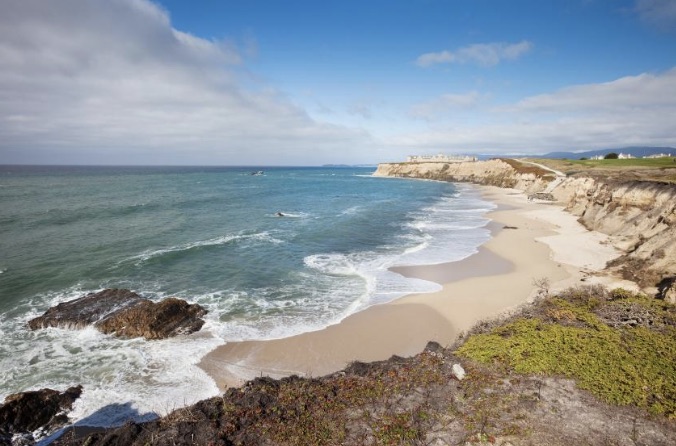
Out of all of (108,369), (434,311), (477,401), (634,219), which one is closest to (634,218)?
(634,219)

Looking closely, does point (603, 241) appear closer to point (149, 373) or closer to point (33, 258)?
point (149, 373)

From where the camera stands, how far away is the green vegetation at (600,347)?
8617 millimetres

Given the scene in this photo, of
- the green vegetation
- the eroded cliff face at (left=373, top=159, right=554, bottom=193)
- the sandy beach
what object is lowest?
the sandy beach

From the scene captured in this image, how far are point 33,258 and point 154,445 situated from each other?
25936 millimetres

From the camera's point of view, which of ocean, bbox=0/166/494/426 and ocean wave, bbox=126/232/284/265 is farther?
ocean wave, bbox=126/232/284/265

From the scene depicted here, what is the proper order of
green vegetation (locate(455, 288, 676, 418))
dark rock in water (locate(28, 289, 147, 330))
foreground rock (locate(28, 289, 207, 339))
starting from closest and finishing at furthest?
green vegetation (locate(455, 288, 676, 418)), foreground rock (locate(28, 289, 207, 339)), dark rock in water (locate(28, 289, 147, 330))

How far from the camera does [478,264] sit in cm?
2550

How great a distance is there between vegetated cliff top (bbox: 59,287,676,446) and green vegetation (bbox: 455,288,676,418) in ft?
0.11

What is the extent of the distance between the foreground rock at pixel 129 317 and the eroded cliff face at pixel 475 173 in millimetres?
70649

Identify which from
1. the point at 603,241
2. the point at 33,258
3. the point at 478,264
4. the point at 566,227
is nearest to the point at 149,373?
the point at 33,258

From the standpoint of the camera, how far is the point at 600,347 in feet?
33.4

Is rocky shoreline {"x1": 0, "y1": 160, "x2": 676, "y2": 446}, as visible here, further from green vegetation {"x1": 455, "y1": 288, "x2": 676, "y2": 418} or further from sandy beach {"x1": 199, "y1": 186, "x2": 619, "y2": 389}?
sandy beach {"x1": 199, "y1": 186, "x2": 619, "y2": 389}

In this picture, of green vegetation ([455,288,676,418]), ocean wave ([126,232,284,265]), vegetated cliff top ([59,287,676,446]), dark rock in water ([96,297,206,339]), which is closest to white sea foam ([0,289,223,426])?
dark rock in water ([96,297,206,339])

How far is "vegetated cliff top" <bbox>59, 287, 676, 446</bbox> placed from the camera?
7.61m
